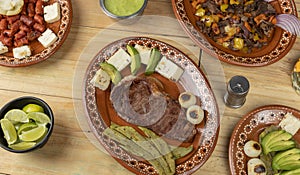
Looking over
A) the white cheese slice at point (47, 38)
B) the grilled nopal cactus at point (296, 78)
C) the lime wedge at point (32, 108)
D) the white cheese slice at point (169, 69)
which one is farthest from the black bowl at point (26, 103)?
the grilled nopal cactus at point (296, 78)

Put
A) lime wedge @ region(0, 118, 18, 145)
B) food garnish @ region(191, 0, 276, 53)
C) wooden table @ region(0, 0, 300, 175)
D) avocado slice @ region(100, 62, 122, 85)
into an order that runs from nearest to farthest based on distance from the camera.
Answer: lime wedge @ region(0, 118, 18, 145)
wooden table @ region(0, 0, 300, 175)
avocado slice @ region(100, 62, 122, 85)
food garnish @ region(191, 0, 276, 53)

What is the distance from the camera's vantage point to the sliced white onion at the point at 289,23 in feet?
7.03

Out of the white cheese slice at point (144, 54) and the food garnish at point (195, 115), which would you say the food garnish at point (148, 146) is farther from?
the white cheese slice at point (144, 54)

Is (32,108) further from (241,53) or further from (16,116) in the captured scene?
(241,53)

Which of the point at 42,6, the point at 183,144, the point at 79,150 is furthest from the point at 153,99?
the point at 42,6

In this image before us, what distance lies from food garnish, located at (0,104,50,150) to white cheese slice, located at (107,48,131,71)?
1.39ft

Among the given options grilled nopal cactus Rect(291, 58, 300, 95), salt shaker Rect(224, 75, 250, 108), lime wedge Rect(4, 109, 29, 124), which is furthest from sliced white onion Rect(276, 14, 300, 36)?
lime wedge Rect(4, 109, 29, 124)

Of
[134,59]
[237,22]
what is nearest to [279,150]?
[237,22]

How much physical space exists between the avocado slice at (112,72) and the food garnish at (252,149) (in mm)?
677

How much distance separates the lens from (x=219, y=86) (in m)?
2.07

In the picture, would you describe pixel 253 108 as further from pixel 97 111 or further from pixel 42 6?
pixel 42 6

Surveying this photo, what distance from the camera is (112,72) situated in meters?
2.02

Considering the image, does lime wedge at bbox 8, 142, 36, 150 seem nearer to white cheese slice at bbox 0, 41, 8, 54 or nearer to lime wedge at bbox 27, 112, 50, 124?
lime wedge at bbox 27, 112, 50, 124

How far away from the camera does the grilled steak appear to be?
1.91m
